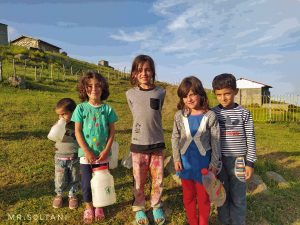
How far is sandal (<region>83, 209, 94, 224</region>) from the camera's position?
4.69m

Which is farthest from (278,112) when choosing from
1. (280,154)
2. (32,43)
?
(32,43)

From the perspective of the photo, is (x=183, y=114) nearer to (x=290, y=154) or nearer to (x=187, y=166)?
(x=187, y=166)

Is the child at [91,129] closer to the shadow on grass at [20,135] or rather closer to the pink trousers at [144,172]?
the pink trousers at [144,172]

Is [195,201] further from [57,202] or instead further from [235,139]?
[57,202]

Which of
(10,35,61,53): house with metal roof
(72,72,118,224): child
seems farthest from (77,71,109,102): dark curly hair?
(10,35,61,53): house with metal roof

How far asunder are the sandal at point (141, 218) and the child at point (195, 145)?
0.66 meters

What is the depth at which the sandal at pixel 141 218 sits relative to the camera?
182 inches

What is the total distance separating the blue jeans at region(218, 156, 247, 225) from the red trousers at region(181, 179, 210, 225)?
17.9 inches

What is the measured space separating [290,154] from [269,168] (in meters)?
3.11

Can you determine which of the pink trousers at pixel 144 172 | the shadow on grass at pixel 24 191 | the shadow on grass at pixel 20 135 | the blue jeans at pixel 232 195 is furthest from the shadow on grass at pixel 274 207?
the shadow on grass at pixel 20 135

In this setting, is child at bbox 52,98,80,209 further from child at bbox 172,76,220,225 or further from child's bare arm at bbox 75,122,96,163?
child at bbox 172,76,220,225

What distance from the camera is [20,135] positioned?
31.9 feet

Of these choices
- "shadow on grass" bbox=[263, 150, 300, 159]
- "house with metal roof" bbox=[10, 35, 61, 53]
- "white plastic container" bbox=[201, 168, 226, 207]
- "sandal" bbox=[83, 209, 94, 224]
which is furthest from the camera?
"house with metal roof" bbox=[10, 35, 61, 53]

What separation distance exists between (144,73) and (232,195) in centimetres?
206
